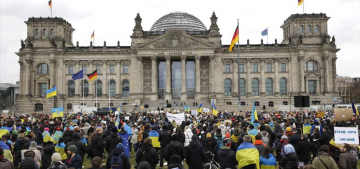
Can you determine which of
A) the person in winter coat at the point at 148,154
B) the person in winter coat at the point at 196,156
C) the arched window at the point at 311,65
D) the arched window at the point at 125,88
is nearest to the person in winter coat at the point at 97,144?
the person in winter coat at the point at 148,154

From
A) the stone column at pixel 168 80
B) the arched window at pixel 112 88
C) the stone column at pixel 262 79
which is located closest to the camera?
the stone column at pixel 168 80

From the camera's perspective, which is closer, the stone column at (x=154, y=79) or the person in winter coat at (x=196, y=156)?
the person in winter coat at (x=196, y=156)

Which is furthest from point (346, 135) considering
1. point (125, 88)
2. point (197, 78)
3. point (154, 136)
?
point (125, 88)

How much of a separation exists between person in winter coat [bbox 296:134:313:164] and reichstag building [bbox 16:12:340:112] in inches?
2486

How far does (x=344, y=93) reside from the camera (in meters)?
158

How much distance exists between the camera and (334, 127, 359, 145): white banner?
1378 cm

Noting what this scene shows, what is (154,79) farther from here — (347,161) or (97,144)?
(347,161)

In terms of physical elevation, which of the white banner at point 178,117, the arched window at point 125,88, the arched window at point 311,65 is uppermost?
the arched window at point 311,65

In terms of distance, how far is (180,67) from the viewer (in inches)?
3238

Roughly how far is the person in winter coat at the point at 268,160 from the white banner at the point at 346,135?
377 cm

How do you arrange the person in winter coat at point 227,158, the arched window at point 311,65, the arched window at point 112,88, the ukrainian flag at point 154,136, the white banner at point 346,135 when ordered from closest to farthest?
the person in winter coat at point 227,158 < the white banner at point 346,135 < the ukrainian flag at point 154,136 < the arched window at point 311,65 < the arched window at point 112,88

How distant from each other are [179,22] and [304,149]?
82.6 meters

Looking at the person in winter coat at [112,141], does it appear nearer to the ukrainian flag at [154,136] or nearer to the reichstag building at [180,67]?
the ukrainian flag at [154,136]

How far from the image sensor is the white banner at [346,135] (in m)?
13.8
